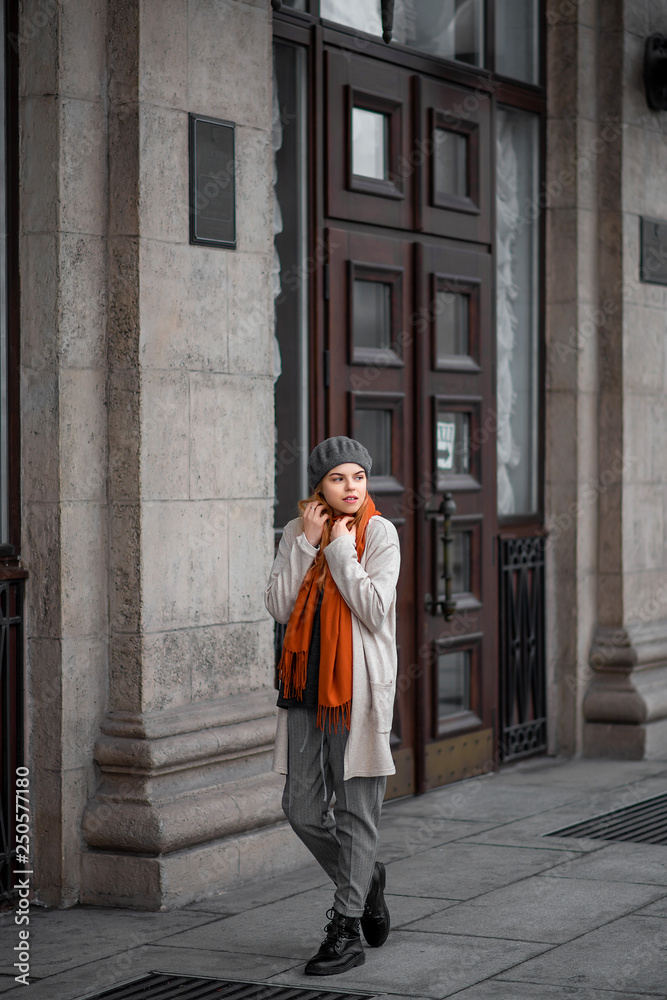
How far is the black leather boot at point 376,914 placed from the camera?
5.26 m

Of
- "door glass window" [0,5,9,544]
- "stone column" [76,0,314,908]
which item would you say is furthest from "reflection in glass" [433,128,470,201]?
"door glass window" [0,5,9,544]

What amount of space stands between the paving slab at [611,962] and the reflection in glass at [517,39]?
221 inches

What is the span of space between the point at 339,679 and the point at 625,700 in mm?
4819

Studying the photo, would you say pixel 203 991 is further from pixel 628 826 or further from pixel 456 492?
pixel 456 492

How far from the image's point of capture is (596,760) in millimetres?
9484

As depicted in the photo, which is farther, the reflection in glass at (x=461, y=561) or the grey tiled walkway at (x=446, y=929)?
the reflection in glass at (x=461, y=561)

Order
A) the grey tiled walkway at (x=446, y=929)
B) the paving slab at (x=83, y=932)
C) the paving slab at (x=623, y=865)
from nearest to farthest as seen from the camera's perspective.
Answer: the grey tiled walkway at (x=446, y=929) < the paving slab at (x=83, y=932) < the paving slab at (x=623, y=865)

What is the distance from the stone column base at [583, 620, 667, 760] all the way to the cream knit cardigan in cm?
462

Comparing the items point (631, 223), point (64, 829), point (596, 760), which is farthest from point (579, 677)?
point (64, 829)

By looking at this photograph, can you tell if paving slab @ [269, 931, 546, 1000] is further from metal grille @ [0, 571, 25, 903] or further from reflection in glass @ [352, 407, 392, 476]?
reflection in glass @ [352, 407, 392, 476]

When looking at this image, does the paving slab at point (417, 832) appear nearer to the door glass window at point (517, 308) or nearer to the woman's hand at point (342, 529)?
the woman's hand at point (342, 529)

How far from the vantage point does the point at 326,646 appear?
508 centimetres

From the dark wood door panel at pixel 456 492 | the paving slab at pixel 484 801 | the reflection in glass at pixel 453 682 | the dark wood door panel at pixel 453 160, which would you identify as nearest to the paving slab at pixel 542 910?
the paving slab at pixel 484 801

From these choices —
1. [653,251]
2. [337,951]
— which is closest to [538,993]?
[337,951]
